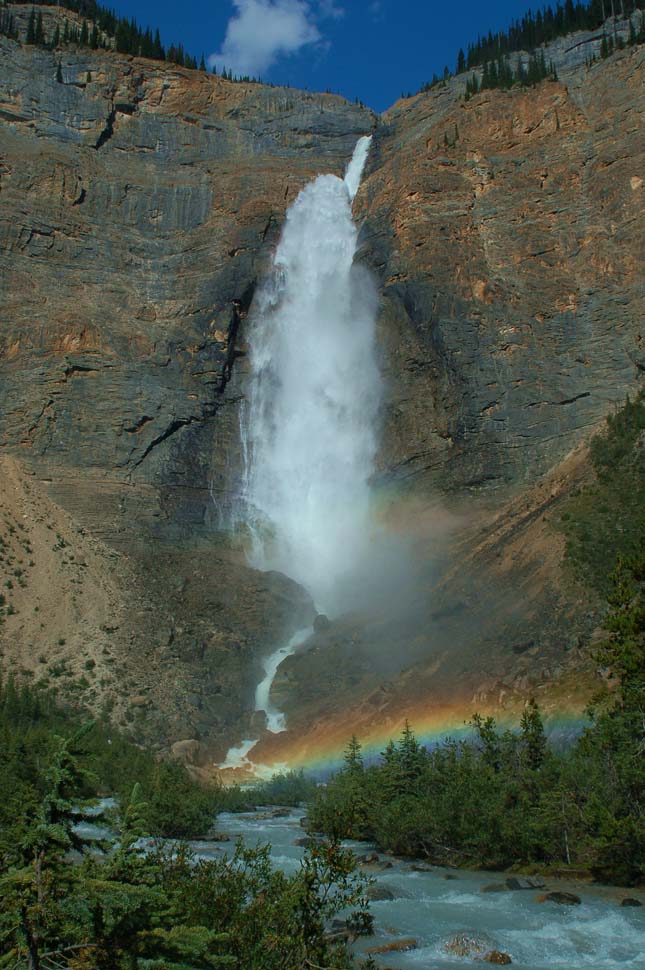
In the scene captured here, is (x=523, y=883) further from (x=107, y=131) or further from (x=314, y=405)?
(x=107, y=131)

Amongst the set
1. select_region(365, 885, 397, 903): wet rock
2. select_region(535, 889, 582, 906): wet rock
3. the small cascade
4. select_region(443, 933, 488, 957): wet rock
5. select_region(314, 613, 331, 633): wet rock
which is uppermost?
select_region(314, 613, 331, 633): wet rock

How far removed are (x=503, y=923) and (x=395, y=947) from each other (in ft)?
8.40

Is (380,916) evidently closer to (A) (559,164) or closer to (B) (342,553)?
(B) (342,553)

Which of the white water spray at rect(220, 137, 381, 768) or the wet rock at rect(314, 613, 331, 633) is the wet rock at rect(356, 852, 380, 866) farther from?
the white water spray at rect(220, 137, 381, 768)

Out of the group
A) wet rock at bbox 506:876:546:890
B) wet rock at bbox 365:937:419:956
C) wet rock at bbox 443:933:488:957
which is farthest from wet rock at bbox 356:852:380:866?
wet rock at bbox 443:933:488:957

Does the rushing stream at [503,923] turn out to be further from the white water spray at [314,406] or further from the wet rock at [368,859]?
the white water spray at [314,406]

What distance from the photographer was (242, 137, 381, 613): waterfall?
5444 cm

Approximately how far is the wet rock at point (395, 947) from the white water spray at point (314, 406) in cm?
3514

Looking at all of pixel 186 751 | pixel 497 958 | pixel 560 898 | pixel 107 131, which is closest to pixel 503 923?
pixel 560 898

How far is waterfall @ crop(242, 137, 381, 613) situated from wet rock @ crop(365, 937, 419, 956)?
116 ft

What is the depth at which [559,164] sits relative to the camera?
57.3 meters

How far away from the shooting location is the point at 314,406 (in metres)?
60.1

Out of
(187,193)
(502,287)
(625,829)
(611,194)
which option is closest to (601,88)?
(611,194)

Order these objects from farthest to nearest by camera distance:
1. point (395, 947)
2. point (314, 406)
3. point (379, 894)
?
1. point (314, 406)
2. point (379, 894)
3. point (395, 947)
